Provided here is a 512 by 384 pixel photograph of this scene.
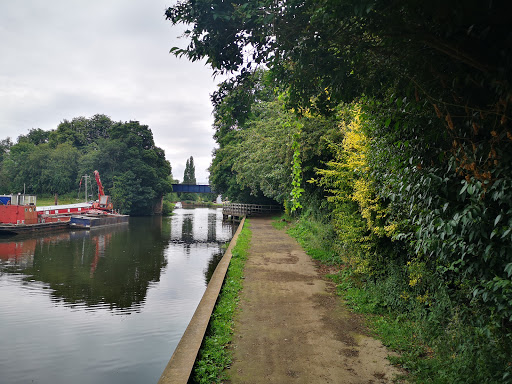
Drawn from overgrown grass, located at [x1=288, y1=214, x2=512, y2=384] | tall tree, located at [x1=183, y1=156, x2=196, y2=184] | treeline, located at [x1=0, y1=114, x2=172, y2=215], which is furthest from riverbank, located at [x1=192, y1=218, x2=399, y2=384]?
tall tree, located at [x1=183, y1=156, x2=196, y2=184]

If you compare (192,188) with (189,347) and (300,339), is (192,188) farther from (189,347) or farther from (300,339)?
(189,347)

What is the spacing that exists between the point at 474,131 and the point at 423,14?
3.96 ft

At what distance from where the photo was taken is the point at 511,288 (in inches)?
118

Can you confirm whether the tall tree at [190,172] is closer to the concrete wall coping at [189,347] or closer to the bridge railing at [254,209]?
the bridge railing at [254,209]

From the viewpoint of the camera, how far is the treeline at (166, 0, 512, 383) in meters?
3.16

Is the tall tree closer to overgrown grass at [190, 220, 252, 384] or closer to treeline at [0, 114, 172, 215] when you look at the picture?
treeline at [0, 114, 172, 215]

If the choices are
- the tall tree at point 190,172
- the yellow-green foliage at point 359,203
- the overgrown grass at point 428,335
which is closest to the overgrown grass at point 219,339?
the overgrown grass at point 428,335

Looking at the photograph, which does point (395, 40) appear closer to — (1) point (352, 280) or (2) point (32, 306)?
(1) point (352, 280)

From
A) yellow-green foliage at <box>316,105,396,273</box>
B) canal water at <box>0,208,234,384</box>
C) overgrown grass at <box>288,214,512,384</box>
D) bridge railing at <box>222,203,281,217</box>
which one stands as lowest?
canal water at <box>0,208,234,384</box>

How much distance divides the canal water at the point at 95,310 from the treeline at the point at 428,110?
4981 mm

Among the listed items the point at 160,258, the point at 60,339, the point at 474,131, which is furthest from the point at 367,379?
the point at 160,258

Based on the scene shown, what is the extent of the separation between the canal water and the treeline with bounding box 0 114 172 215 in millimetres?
27076

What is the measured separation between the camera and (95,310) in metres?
9.95

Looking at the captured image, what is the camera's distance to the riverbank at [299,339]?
4.21 meters
